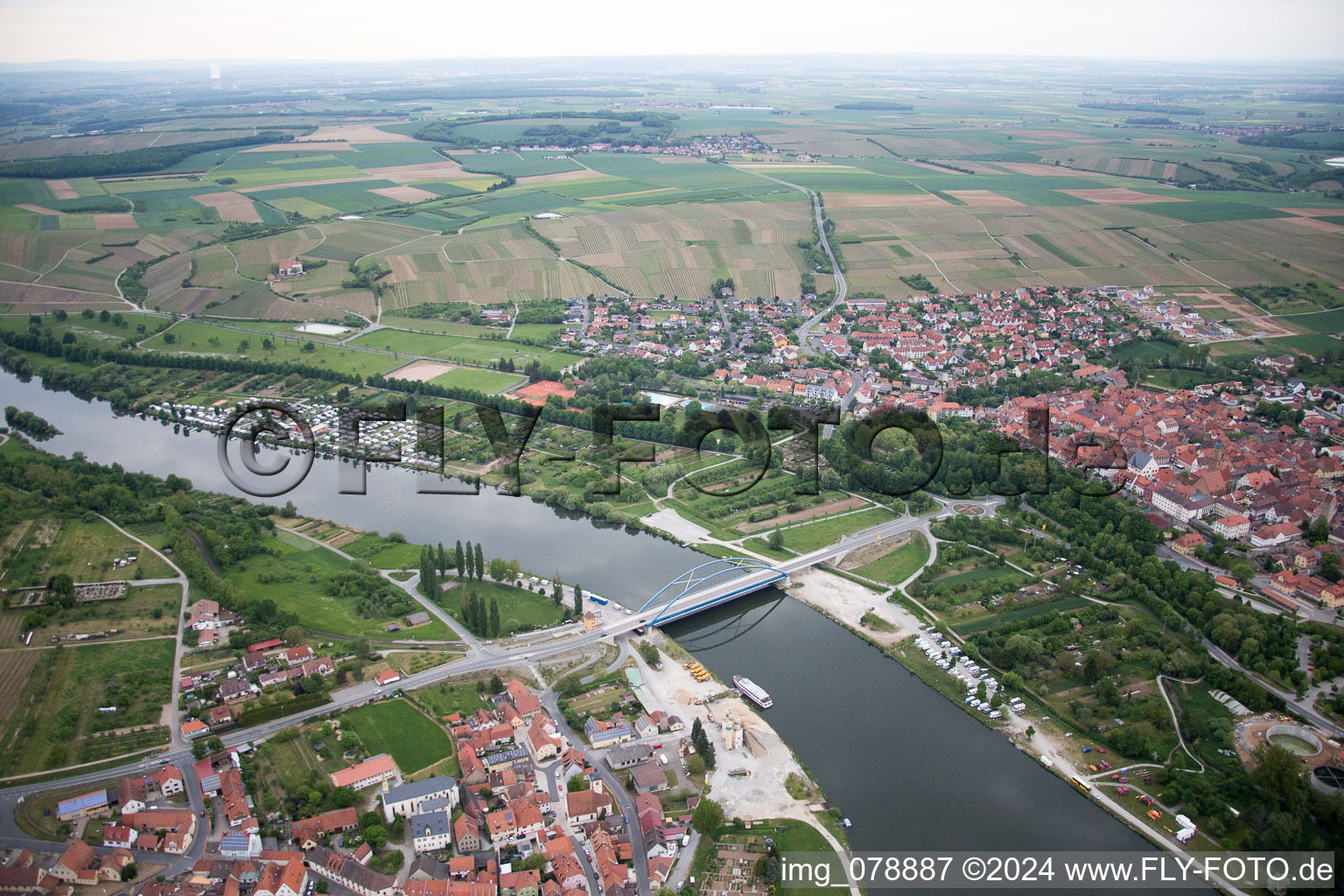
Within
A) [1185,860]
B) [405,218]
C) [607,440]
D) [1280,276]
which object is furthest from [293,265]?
[1280,276]

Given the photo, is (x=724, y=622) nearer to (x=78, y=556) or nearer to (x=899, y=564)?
(x=899, y=564)

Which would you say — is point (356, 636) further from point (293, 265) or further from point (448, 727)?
point (293, 265)

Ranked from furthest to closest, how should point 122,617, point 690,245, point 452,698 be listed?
point 690,245 → point 122,617 → point 452,698

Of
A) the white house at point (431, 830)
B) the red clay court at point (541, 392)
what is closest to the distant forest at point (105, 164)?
the red clay court at point (541, 392)

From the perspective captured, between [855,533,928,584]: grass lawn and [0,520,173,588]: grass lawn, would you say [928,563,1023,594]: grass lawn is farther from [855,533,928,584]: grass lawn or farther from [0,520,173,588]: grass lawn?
[0,520,173,588]: grass lawn

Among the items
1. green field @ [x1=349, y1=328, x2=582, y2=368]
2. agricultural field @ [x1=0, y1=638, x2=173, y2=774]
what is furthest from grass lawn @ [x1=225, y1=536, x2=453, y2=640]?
green field @ [x1=349, y1=328, x2=582, y2=368]

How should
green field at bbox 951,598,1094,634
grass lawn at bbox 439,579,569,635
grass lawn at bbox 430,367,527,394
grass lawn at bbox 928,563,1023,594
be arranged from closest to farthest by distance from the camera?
grass lawn at bbox 439,579,569,635, green field at bbox 951,598,1094,634, grass lawn at bbox 928,563,1023,594, grass lawn at bbox 430,367,527,394

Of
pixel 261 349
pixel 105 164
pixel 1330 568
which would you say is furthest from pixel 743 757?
pixel 105 164

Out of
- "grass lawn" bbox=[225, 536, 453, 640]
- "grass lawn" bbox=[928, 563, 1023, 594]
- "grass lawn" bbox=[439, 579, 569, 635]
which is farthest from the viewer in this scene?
"grass lawn" bbox=[928, 563, 1023, 594]
